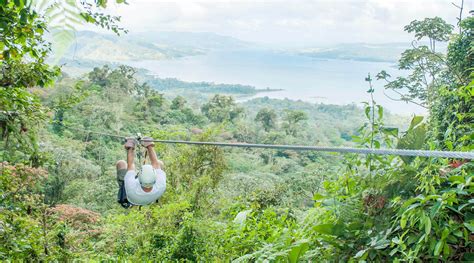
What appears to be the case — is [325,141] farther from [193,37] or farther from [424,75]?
[193,37]

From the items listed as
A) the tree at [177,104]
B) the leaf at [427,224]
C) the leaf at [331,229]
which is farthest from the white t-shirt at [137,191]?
the tree at [177,104]

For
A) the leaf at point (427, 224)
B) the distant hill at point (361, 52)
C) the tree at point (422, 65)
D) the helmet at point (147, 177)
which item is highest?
the distant hill at point (361, 52)

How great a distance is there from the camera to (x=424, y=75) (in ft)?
33.8

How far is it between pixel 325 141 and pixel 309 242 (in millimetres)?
23552

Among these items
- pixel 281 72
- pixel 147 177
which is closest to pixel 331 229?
pixel 147 177

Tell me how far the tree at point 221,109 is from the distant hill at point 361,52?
14.8 meters

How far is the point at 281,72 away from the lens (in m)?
63.1

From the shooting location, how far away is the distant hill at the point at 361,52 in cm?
3851

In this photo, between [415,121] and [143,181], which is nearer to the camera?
[415,121]

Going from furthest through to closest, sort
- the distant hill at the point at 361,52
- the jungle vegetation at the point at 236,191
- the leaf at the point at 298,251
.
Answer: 1. the distant hill at the point at 361,52
2. the leaf at the point at 298,251
3. the jungle vegetation at the point at 236,191

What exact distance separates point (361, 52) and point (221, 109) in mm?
29901

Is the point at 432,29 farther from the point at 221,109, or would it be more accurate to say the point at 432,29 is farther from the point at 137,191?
the point at 221,109

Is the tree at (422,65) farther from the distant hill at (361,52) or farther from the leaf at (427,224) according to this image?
the distant hill at (361,52)

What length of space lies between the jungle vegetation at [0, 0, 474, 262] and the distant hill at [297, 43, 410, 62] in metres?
26.2
